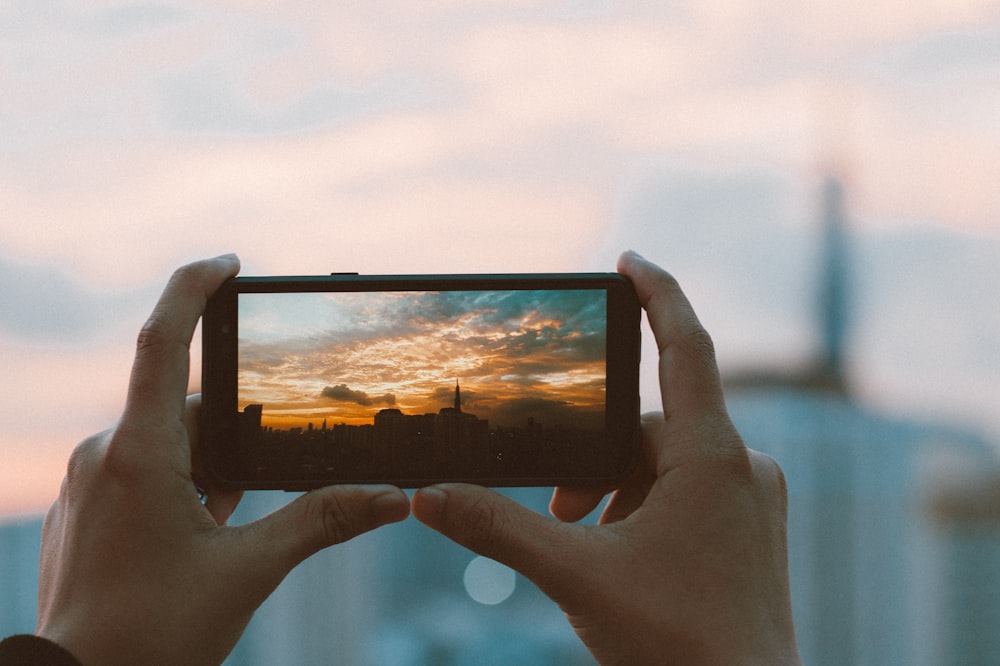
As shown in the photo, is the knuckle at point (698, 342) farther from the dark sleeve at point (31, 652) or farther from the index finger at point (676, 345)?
the dark sleeve at point (31, 652)

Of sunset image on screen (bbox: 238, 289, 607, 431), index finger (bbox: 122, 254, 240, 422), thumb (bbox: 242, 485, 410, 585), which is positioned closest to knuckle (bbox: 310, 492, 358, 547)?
thumb (bbox: 242, 485, 410, 585)

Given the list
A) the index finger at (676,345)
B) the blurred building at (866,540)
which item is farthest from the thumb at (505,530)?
the blurred building at (866,540)

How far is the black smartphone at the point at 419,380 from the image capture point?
42.3 inches

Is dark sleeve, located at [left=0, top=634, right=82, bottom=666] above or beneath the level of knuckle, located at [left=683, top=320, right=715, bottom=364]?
beneath

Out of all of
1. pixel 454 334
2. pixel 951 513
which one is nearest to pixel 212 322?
pixel 454 334

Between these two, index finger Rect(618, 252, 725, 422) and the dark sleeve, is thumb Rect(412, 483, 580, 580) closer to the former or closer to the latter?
index finger Rect(618, 252, 725, 422)

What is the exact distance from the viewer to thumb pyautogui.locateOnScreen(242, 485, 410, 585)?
997mm

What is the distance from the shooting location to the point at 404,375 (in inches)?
41.9

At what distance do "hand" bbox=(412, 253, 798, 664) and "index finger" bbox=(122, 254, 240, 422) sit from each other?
36 cm

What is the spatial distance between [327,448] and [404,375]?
154 millimetres

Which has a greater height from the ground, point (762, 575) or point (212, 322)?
point (212, 322)

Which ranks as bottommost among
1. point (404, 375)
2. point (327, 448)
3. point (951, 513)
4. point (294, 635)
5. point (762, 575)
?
point (951, 513)

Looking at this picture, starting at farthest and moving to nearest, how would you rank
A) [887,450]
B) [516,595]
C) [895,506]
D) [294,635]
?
[895,506], [887,450], [516,595], [294,635]

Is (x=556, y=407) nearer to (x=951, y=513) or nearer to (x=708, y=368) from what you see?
(x=708, y=368)
